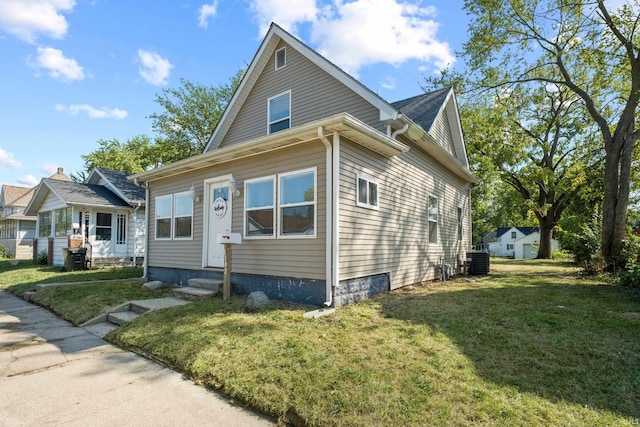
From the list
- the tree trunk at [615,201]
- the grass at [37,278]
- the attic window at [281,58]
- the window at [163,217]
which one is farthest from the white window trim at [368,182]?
the tree trunk at [615,201]

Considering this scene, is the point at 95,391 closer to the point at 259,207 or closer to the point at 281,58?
the point at 259,207

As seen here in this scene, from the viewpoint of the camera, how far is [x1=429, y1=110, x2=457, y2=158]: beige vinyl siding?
35.1 ft

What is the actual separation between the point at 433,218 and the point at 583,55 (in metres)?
8.73

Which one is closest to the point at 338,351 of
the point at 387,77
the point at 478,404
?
the point at 478,404

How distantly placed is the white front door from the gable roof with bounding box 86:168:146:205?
8411 millimetres

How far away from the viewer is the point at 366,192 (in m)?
6.92

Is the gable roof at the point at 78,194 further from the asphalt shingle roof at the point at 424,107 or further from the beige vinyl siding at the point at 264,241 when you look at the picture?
the asphalt shingle roof at the point at 424,107

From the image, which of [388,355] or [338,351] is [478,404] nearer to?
[388,355]

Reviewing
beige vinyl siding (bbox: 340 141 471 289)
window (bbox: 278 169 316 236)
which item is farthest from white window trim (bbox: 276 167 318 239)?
beige vinyl siding (bbox: 340 141 471 289)

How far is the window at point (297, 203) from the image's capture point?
6.39 m

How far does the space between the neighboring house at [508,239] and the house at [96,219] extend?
4150 centimetres

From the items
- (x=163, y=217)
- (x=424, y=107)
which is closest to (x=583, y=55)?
(x=424, y=107)

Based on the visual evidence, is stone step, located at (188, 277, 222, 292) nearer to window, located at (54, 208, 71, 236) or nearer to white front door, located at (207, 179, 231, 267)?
white front door, located at (207, 179, 231, 267)

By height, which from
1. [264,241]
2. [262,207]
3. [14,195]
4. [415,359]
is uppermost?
[14,195]
